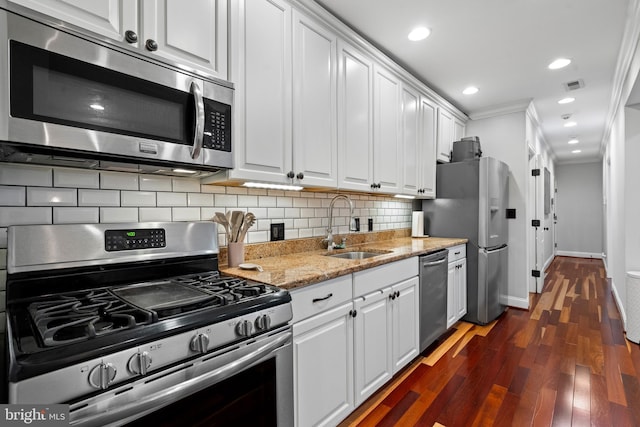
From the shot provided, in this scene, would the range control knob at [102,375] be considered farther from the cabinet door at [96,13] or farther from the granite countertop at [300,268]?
the cabinet door at [96,13]

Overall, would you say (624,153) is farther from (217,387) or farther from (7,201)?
(7,201)

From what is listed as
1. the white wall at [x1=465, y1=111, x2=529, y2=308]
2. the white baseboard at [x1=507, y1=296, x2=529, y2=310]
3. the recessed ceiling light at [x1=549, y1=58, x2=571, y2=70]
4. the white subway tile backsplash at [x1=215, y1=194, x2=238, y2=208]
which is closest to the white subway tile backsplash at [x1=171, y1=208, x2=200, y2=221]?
the white subway tile backsplash at [x1=215, y1=194, x2=238, y2=208]

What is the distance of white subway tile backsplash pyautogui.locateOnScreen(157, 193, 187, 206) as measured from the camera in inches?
59.9

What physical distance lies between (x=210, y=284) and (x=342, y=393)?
0.94 m

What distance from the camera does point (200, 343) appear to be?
94cm

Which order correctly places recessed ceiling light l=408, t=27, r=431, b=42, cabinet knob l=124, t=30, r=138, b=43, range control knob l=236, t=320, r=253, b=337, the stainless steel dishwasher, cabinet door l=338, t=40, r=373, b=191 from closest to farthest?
range control knob l=236, t=320, r=253, b=337
cabinet knob l=124, t=30, r=138, b=43
cabinet door l=338, t=40, r=373, b=191
recessed ceiling light l=408, t=27, r=431, b=42
the stainless steel dishwasher

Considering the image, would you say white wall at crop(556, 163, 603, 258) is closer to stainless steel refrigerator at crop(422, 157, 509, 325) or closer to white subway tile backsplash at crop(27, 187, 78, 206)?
stainless steel refrigerator at crop(422, 157, 509, 325)

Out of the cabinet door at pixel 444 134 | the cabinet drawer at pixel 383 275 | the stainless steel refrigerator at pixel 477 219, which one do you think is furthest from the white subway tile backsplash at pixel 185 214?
the cabinet door at pixel 444 134

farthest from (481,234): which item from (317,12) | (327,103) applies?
(317,12)

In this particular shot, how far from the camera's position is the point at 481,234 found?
3107 mm

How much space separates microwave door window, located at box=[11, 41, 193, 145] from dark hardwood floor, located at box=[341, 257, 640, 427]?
6.02ft

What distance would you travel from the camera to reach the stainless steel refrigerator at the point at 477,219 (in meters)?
3.11

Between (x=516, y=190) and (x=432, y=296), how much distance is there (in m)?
2.18

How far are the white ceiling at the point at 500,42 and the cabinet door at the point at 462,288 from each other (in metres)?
1.86
